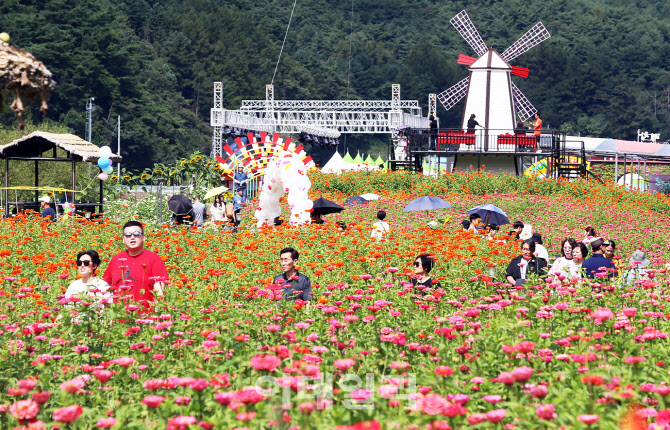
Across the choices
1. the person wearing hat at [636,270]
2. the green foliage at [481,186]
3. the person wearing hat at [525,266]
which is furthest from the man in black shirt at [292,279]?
the green foliage at [481,186]

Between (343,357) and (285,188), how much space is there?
12009 mm

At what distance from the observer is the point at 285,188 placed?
54.0ft

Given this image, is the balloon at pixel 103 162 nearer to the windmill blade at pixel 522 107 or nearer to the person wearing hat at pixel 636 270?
the person wearing hat at pixel 636 270

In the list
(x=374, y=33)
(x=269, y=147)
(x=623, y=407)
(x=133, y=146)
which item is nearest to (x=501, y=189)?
(x=269, y=147)

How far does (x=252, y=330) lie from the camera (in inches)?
206

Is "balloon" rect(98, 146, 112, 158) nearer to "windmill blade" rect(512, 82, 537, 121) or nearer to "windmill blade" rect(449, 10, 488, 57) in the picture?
"windmill blade" rect(449, 10, 488, 57)

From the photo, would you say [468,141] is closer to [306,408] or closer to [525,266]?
[525,266]

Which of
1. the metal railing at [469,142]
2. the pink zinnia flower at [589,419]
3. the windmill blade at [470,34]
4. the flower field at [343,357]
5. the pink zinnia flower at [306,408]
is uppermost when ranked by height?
the windmill blade at [470,34]

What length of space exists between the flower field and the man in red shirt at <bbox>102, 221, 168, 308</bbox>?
0.27 metres

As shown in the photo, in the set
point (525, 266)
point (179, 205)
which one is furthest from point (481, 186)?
point (525, 266)

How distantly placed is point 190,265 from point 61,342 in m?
3.90

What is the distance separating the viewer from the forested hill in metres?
57.6

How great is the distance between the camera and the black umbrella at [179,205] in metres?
17.7

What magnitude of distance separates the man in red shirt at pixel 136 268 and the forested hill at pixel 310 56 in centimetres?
4655
